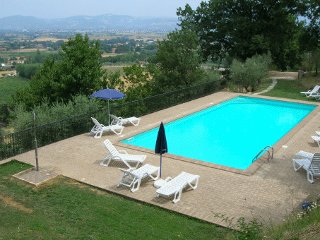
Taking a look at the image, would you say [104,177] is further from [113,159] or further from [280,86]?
[280,86]

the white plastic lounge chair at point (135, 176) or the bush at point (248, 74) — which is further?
the bush at point (248, 74)

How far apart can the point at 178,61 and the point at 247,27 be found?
10424mm

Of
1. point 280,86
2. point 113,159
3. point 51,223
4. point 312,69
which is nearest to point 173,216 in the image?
point 51,223

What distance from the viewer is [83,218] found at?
862 cm

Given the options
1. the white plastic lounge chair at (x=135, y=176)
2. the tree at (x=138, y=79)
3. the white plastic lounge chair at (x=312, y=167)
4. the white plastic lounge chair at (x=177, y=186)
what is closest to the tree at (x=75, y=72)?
the tree at (x=138, y=79)

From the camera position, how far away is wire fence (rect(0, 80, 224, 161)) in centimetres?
1323

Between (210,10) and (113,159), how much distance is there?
2477cm

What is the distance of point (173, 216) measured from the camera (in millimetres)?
8875

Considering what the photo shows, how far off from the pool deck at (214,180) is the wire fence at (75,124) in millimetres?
538

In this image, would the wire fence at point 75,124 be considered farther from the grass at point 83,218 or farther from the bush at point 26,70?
the bush at point 26,70

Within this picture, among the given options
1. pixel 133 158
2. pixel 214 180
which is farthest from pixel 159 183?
pixel 133 158

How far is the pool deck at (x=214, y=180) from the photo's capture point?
9145 mm

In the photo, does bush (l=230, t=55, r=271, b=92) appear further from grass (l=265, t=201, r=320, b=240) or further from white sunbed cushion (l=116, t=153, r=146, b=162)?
grass (l=265, t=201, r=320, b=240)

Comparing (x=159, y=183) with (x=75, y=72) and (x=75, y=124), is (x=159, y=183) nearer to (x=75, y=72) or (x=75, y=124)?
(x=75, y=124)
